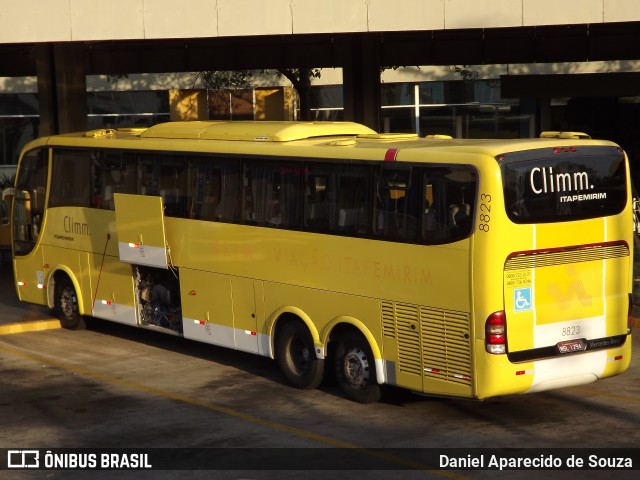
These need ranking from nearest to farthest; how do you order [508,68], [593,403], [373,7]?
1. [593,403]
2. [373,7]
3. [508,68]

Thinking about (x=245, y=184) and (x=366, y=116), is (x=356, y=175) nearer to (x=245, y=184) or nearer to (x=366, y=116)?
(x=245, y=184)

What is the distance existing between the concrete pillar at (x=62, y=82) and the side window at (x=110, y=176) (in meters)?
5.57

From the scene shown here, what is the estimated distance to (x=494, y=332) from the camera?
41.7 ft

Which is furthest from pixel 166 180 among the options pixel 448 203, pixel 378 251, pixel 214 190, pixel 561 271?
pixel 561 271

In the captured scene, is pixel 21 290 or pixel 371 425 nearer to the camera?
pixel 371 425

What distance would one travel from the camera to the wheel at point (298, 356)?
15.1 meters

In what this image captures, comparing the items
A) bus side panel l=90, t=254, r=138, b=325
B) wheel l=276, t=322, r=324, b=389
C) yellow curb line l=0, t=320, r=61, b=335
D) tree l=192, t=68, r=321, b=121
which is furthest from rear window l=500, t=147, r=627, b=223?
tree l=192, t=68, r=321, b=121

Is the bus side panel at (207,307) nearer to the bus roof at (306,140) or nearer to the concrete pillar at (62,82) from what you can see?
the bus roof at (306,140)

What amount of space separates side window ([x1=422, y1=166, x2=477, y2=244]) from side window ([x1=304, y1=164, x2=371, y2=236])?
102 centimetres

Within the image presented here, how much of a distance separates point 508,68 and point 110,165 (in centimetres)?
3063

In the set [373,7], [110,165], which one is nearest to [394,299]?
[110,165]

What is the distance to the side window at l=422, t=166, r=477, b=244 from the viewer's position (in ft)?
42.2

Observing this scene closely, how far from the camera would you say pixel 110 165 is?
1861cm

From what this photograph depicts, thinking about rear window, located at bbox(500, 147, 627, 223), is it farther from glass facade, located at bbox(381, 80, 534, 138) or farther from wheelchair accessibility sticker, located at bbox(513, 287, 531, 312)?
glass facade, located at bbox(381, 80, 534, 138)
